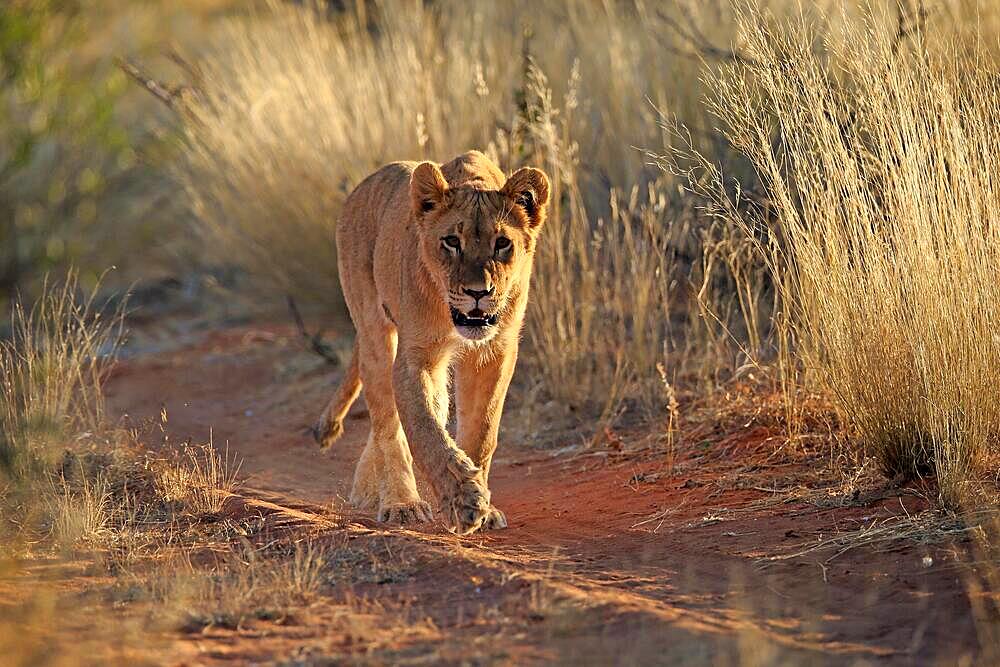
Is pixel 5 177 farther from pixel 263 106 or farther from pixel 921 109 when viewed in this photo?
pixel 921 109

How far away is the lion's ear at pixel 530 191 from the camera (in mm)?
5379

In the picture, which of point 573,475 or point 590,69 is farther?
point 590,69

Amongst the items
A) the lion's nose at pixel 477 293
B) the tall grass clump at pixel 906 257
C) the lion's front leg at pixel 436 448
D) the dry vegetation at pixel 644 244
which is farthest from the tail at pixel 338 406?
the tall grass clump at pixel 906 257

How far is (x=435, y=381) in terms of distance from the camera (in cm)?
547

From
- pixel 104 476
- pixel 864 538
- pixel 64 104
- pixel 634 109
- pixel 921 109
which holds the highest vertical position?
pixel 64 104

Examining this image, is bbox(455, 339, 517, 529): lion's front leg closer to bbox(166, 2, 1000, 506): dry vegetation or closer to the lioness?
the lioness

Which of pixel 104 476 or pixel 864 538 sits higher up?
pixel 104 476

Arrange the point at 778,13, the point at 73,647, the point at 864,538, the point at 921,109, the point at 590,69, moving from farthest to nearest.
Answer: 1. the point at 590,69
2. the point at 778,13
3. the point at 921,109
4. the point at 864,538
5. the point at 73,647

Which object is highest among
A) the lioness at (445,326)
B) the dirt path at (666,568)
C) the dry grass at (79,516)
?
the lioness at (445,326)

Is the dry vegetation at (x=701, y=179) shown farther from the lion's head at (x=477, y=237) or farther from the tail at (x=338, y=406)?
the tail at (x=338, y=406)

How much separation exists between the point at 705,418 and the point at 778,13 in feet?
10.6

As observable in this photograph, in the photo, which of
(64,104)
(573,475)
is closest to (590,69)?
(573,475)

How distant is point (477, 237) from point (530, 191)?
1.14 ft

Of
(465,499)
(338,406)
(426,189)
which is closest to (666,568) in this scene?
(465,499)
